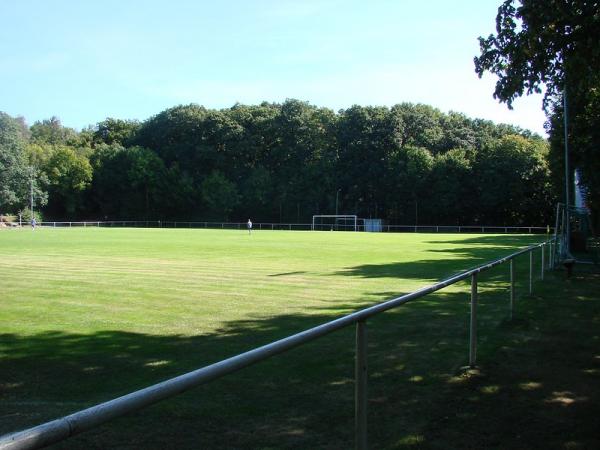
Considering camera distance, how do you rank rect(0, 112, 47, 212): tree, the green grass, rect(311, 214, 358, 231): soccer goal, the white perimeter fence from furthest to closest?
rect(0, 112, 47, 212): tree → rect(311, 214, 358, 231): soccer goal → the white perimeter fence → the green grass

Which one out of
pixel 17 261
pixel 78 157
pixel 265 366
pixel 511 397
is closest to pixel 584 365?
pixel 511 397

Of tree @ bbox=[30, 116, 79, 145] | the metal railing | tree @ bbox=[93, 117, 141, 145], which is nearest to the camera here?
the metal railing

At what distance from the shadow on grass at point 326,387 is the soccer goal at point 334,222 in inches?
2747

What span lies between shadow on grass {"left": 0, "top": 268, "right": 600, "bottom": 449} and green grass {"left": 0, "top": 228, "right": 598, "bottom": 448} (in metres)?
0.02

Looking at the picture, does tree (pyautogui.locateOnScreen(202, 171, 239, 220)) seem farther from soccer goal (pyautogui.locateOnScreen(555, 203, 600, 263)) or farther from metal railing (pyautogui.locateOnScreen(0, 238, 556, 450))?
metal railing (pyautogui.locateOnScreen(0, 238, 556, 450))

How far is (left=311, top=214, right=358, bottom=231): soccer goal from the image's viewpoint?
80438 mm

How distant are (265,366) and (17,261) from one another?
675 inches

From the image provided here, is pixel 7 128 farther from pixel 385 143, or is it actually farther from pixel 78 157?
pixel 385 143

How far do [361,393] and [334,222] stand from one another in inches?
3231

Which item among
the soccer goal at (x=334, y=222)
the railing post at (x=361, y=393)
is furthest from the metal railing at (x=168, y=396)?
the soccer goal at (x=334, y=222)

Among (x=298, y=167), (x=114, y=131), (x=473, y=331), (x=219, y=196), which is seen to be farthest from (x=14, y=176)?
(x=473, y=331)

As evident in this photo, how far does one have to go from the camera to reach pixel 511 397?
568 cm

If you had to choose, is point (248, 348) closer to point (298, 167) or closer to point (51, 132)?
point (298, 167)

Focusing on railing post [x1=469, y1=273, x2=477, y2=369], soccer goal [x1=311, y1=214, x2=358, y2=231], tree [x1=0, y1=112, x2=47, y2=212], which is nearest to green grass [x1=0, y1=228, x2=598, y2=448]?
railing post [x1=469, y1=273, x2=477, y2=369]
